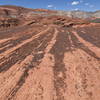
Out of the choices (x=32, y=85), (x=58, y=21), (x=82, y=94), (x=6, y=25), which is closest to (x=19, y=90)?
(x=32, y=85)

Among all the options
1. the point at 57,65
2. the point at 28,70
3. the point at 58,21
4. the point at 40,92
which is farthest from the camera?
the point at 58,21

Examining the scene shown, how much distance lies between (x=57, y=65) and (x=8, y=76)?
1864 millimetres

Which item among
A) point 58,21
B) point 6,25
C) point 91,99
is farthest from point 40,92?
point 58,21

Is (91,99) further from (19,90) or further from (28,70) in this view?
(28,70)

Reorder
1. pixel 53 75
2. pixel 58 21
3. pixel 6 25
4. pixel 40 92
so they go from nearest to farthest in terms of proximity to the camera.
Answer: pixel 40 92 → pixel 53 75 → pixel 6 25 → pixel 58 21

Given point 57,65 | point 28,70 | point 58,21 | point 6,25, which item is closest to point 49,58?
point 57,65

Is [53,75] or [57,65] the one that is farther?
[57,65]

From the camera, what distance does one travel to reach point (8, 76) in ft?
15.0

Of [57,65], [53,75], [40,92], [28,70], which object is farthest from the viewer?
[57,65]

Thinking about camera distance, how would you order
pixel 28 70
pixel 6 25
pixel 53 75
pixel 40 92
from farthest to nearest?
pixel 6 25 → pixel 28 70 → pixel 53 75 → pixel 40 92

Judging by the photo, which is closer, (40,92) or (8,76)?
(40,92)

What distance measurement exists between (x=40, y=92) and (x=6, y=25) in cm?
2738

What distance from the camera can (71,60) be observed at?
232 inches

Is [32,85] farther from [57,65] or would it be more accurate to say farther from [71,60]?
[71,60]
